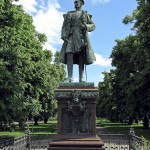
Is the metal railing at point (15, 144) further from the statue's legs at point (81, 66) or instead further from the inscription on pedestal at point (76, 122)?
the statue's legs at point (81, 66)

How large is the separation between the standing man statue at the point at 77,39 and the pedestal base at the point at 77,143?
2.39 meters

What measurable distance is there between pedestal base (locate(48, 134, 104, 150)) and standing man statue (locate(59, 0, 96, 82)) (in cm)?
239

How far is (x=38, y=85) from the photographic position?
34.2 metres

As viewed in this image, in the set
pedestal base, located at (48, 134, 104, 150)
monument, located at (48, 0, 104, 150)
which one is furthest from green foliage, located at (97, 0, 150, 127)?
pedestal base, located at (48, 134, 104, 150)

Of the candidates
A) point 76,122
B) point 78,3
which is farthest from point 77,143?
point 78,3

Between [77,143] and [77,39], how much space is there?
3.85m

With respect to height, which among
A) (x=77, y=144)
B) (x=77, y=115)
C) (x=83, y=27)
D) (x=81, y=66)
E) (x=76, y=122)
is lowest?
(x=77, y=144)

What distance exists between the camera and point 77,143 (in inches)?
407

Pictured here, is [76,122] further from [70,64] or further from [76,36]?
[76,36]

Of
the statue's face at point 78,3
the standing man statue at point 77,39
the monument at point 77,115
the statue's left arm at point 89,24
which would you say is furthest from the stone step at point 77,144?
the statue's face at point 78,3

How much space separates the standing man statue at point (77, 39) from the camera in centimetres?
1194

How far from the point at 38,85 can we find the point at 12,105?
12.8 m

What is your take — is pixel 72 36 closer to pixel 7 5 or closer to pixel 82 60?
pixel 82 60

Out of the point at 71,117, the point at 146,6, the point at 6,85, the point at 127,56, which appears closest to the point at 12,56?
the point at 6,85
